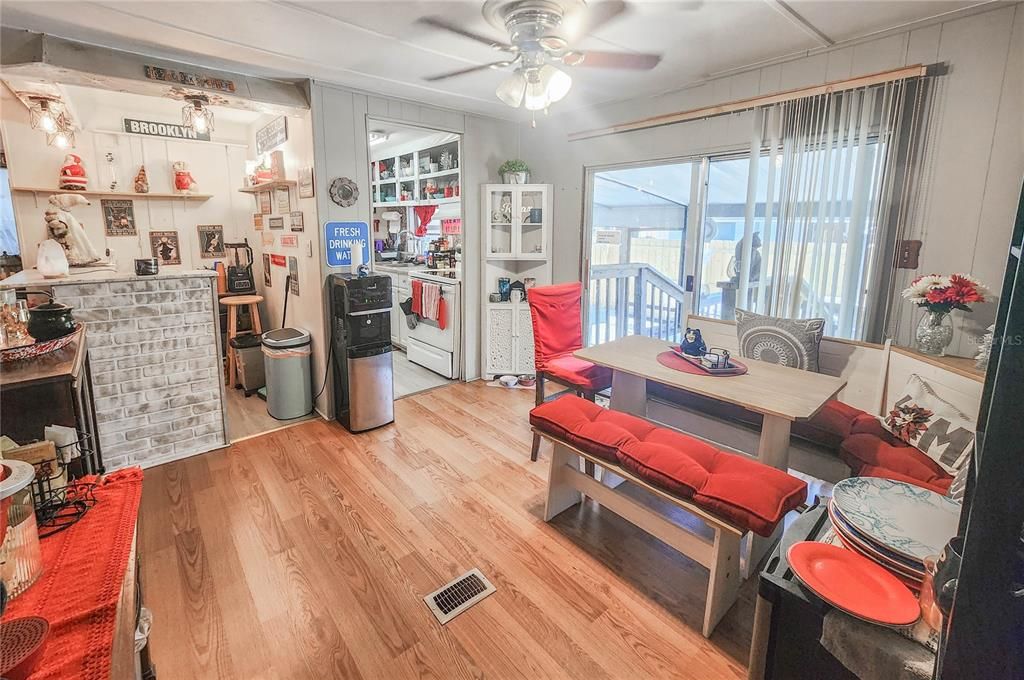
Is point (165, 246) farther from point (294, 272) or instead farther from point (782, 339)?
point (782, 339)

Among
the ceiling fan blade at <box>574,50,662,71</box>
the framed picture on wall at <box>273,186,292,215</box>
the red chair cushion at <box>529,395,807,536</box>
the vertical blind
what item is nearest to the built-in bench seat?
the red chair cushion at <box>529,395,807,536</box>

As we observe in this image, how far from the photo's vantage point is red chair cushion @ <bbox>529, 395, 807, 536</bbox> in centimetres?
169

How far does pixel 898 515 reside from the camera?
1.00m

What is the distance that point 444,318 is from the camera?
462 cm

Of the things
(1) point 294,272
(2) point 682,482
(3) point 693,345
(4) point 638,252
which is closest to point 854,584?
(2) point 682,482

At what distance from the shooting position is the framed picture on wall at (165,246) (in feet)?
15.5

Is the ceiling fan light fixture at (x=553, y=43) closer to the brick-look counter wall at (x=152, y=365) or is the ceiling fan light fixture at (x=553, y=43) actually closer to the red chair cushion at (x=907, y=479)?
the red chair cushion at (x=907, y=479)

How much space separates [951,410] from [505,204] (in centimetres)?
346

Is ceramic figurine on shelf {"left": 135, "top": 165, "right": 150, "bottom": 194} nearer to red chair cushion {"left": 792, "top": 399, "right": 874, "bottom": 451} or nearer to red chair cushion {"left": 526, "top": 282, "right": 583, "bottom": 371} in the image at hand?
red chair cushion {"left": 526, "top": 282, "right": 583, "bottom": 371}

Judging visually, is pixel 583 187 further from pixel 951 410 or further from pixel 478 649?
pixel 478 649

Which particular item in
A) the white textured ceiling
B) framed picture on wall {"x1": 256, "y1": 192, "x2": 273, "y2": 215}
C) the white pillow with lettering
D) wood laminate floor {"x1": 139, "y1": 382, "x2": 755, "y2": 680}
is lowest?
wood laminate floor {"x1": 139, "y1": 382, "x2": 755, "y2": 680}

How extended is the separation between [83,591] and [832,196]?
3.44 metres

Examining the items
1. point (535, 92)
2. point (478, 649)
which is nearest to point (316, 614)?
point (478, 649)

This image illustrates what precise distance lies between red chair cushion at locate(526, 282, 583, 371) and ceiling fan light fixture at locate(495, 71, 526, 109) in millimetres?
1366
